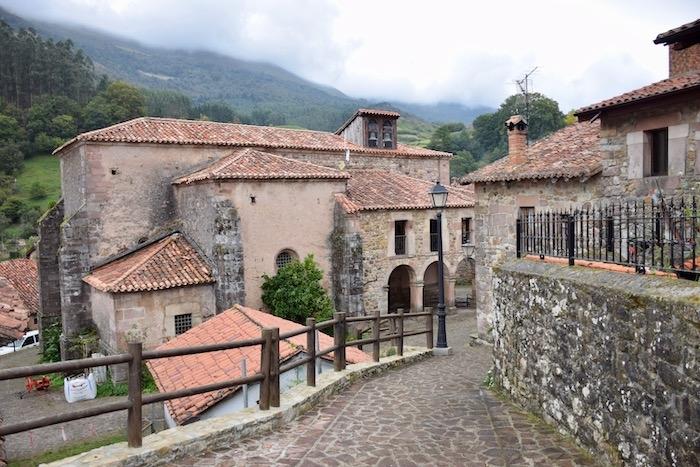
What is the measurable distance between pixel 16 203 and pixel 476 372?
57820mm

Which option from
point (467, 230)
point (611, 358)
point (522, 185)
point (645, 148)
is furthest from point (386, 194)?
point (611, 358)

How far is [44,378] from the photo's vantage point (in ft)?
62.3

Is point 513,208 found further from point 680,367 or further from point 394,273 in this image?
point 394,273

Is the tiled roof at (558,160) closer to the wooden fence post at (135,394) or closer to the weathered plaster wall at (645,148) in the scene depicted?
the weathered plaster wall at (645,148)

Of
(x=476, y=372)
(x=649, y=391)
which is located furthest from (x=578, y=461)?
(x=476, y=372)

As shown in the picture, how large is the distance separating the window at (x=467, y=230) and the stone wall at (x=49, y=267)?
18051mm

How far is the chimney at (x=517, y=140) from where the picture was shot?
14659 millimetres

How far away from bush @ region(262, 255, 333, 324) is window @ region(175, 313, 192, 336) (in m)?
2.55

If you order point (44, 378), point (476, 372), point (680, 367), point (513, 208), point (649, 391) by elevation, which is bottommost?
point (44, 378)

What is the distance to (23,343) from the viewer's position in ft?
95.9

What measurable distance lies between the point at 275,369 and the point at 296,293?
40.2ft

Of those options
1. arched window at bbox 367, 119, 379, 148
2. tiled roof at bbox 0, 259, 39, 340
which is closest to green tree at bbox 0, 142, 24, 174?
tiled roof at bbox 0, 259, 39, 340

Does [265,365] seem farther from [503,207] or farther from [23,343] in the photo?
[23,343]

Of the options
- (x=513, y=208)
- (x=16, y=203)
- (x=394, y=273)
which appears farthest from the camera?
(x=16, y=203)
